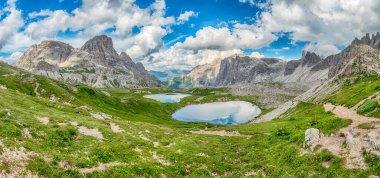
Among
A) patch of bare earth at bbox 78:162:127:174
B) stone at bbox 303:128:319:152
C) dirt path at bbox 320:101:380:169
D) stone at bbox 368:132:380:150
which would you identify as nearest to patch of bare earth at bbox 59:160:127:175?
patch of bare earth at bbox 78:162:127:174

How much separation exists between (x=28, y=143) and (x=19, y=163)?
5370mm

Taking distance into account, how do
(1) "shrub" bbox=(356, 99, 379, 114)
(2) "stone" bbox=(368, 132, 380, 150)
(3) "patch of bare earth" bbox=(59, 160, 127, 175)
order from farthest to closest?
(1) "shrub" bbox=(356, 99, 379, 114)
(2) "stone" bbox=(368, 132, 380, 150)
(3) "patch of bare earth" bbox=(59, 160, 127, 175)

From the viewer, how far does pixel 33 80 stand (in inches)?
5207

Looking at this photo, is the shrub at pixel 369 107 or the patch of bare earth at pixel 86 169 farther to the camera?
the shrub at pixel 369 107

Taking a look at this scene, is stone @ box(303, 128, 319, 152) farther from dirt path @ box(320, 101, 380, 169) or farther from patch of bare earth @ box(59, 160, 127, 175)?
patch of bare earth @ box(59, 160, 127, 175)

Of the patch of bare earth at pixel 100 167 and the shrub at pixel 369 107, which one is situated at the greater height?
the shrub at pixel 369 107

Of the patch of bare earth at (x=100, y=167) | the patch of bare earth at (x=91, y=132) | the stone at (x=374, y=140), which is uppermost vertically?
the stone at (x=374, y=140)

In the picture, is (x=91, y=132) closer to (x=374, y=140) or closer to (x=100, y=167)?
(x=100, y=167)

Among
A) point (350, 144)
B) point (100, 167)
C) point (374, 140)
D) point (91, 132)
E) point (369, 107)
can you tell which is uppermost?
point (369, 107)

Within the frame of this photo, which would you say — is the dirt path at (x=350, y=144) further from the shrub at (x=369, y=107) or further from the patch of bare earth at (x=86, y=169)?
the patch of bare earth at (x=86, y=169)

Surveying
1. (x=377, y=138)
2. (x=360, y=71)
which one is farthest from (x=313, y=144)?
(x=360, y=71)

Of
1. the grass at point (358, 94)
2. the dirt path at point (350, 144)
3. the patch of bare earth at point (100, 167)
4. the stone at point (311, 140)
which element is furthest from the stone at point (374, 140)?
the grass at point (358, 94)

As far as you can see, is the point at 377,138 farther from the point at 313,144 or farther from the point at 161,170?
the point at 161,170

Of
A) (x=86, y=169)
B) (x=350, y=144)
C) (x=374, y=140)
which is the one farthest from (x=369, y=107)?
(x=86, y=169)
